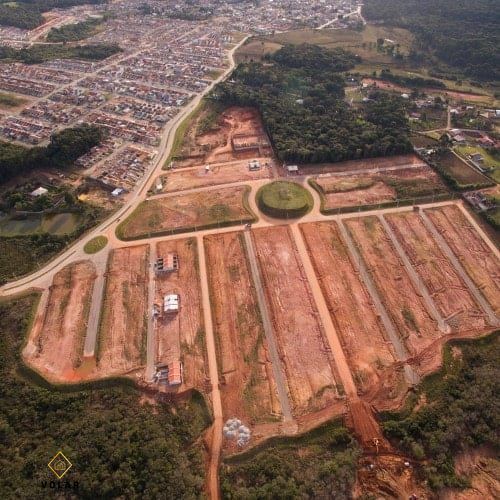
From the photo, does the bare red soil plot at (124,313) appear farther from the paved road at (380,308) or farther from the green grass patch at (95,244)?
the paved road at (380,308)

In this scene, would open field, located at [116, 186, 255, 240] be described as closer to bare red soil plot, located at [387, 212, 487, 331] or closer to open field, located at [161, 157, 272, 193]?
open field, located at [161, 157, 272, 193]

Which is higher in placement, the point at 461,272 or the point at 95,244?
the point at 461,272

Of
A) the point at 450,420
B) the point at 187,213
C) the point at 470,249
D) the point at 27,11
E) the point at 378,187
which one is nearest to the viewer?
the point at 450,420

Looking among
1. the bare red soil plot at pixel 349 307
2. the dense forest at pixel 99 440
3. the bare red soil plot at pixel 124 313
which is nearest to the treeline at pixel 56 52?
the bare red soil plot at pixel 124 313

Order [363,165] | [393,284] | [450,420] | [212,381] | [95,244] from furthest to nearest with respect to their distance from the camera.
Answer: [363,165] < [95,244] < [393,284] < [212,381] < [450,420]

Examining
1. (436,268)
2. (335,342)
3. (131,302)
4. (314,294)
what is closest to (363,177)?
(436,268)

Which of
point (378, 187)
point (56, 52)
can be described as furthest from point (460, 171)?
point (56, 52)

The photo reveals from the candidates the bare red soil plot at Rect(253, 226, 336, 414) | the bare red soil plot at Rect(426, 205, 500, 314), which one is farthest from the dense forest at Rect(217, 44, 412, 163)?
the bare red soil plot at Rect(253, 226, 336, 414)

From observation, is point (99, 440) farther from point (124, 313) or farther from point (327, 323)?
point (327, 323)
